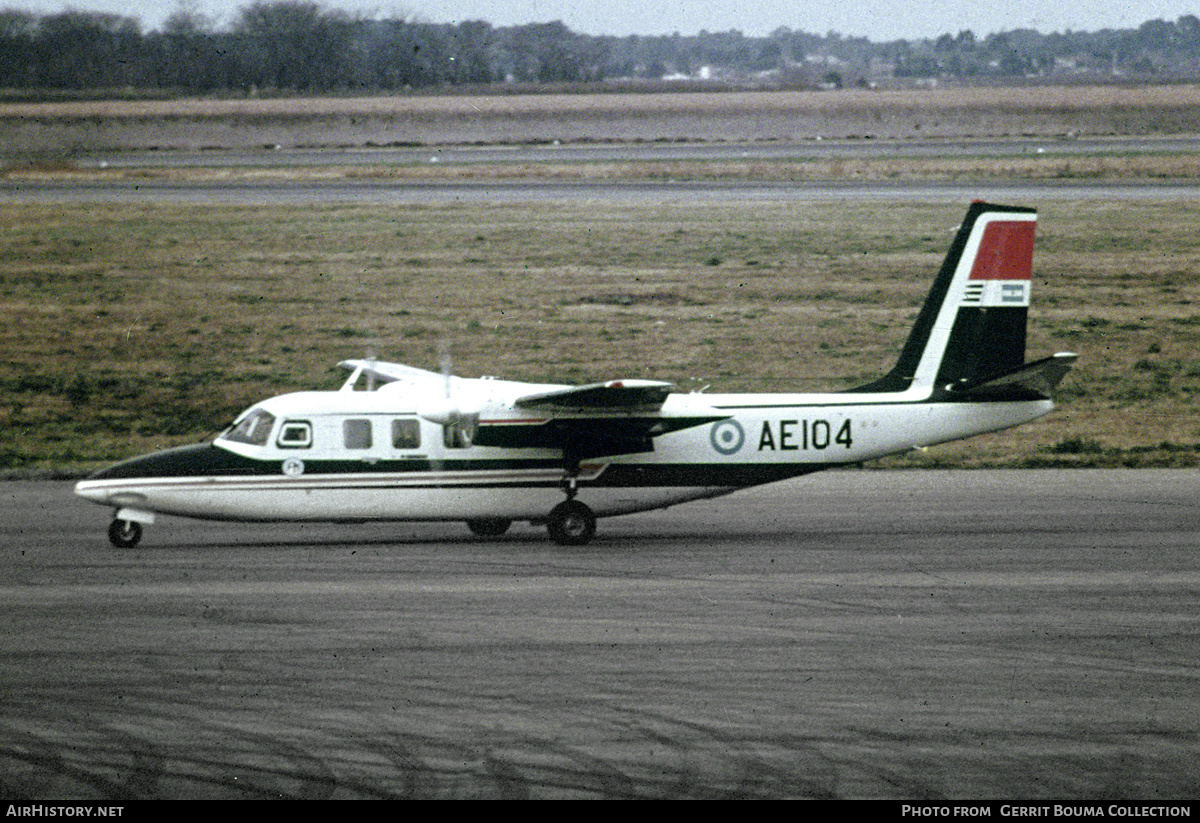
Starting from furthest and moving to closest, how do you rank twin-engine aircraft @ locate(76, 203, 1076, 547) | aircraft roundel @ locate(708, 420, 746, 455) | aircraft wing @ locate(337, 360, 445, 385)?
aircraft wing @ locate(337, 360, 445, 385)
aircraft roundel @ locate(708, 420, 746, 455)
twin-engine aircraft @ locate(76, 203, 1076, 547)

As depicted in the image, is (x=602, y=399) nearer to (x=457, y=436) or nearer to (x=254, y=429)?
(x=457, y=436)

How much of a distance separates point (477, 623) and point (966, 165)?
48561mm

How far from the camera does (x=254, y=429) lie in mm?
21203

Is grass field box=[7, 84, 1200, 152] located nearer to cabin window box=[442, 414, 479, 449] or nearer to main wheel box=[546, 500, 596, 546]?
cabin window box=[442, 414, 479, 449]

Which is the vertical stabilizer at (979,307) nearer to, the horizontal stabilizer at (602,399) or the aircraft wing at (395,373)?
the horizontal stabilizer at (602,399)

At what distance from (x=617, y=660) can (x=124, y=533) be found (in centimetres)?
891

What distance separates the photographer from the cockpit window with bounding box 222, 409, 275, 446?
2112cm

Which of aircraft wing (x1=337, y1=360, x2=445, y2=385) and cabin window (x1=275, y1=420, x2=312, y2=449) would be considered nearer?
cabin window (x1=275, y1=420, x2=312, y2=449)

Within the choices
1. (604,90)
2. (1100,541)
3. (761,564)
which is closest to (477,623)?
(761,564)

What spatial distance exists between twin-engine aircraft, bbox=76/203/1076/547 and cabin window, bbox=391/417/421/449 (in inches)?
0.8

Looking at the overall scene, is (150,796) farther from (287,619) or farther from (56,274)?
(56,274)

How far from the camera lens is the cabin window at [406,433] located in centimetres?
2117

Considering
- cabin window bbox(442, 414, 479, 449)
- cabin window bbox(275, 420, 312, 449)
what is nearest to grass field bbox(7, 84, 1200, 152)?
cabin window bbox(275, 420, 312, 449)

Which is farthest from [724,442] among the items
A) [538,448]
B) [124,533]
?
[124,533]
